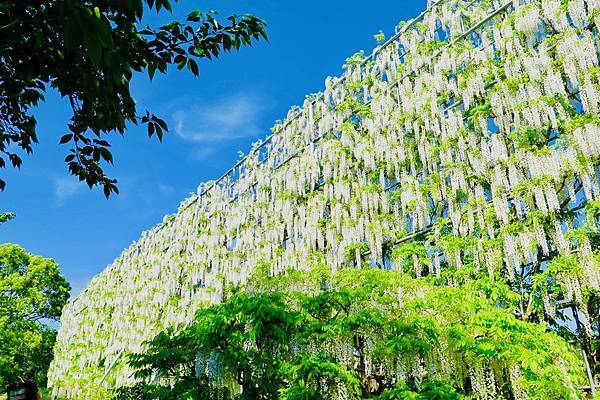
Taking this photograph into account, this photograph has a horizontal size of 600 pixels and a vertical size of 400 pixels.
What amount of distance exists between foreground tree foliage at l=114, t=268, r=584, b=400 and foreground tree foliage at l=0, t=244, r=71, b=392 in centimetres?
1888

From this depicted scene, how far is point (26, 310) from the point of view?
24797 mm

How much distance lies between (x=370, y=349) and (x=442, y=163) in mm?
5798

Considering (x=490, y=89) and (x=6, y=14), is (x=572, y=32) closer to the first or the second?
(x=490, y=89)

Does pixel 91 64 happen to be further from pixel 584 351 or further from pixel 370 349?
pixel 584 351

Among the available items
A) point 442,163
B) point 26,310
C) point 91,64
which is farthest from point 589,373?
point 26,310

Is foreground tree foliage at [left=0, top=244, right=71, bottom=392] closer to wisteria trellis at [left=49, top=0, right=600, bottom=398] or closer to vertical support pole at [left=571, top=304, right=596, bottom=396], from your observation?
wisteria trellis at [left=49, top=0, right=600, bottom=398]

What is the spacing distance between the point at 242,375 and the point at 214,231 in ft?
40.5

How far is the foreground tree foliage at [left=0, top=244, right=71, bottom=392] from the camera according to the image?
2258 cm

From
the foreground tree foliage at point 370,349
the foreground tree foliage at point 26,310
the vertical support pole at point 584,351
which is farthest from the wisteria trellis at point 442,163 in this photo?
the foreground tree foliage at point 26,310

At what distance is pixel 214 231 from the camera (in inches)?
766

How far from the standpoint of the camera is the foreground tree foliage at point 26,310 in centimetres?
2258

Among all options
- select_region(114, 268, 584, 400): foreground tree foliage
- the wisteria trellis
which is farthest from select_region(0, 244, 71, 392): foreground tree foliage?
select_region(114, 268, 584, 400): foreground tree foliage

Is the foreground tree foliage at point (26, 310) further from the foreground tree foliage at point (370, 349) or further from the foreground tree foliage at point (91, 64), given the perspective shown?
the foreground tree foliage at point (91, 64)

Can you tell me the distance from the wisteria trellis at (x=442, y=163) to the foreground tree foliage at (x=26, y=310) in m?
6.86
